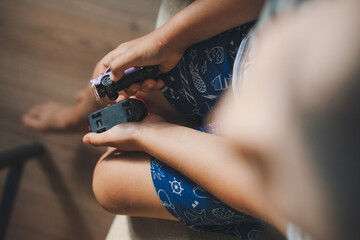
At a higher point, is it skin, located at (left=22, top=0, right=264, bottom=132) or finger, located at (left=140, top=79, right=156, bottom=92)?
skin, located at (left=22, top=0, right=264, bottom=132)

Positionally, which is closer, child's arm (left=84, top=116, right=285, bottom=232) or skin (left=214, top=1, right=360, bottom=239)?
skin (left=214, top=1, right=360, bottom=239)

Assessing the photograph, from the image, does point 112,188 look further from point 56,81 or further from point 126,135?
point 56,81

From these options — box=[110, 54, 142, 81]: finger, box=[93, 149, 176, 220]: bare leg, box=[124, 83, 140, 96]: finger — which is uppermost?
box=[110, 54, 142, 81]: finger

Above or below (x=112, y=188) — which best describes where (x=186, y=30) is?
above

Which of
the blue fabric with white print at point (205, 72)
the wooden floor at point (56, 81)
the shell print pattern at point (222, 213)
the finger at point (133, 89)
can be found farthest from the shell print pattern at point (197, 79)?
the wooden floor at point (56, 81)

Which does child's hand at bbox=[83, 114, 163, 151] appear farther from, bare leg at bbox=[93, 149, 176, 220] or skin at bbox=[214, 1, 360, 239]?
skin at bbox=[214, 1, 360, 239]

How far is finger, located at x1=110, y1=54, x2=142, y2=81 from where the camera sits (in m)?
0.55

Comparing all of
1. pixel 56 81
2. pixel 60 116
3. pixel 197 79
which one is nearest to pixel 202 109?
pixel 197 79

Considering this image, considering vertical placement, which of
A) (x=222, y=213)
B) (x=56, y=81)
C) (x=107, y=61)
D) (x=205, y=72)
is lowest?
(x=222, y=213)

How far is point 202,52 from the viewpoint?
567mm

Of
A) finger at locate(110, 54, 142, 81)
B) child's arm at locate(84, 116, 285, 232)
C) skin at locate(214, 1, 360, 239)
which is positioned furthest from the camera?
finger at locate(110, 54, 142, 81)

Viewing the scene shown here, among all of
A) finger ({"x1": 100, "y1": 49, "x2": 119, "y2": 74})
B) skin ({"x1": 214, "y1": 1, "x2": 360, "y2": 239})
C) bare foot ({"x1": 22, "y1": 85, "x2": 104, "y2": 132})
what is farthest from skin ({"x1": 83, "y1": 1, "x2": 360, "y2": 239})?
bare foot ({"x1": 22, "y1": 85, "x2": 104, "y2": 132})

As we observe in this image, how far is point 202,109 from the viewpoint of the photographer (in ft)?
2.02

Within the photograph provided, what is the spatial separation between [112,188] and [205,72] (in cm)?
27
